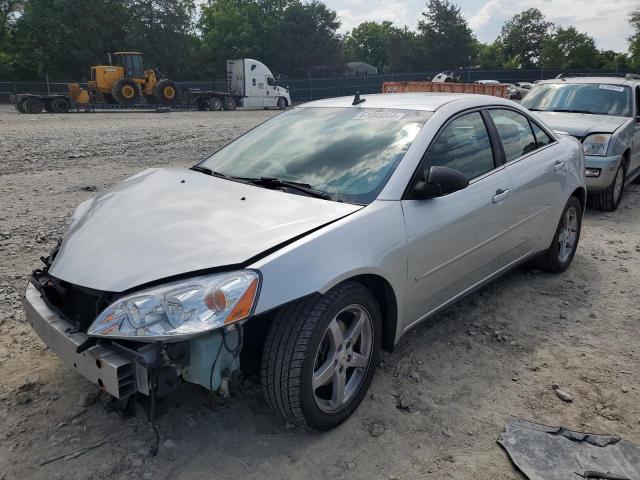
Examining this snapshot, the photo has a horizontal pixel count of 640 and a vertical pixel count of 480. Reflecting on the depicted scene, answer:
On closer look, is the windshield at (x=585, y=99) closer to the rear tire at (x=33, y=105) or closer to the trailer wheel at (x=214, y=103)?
the rear tire at (x=33, y=105)

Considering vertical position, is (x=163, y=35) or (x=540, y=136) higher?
(x=163, y=35)

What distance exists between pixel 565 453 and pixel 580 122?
5972mm

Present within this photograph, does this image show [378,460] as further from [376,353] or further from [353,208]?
[353,208]

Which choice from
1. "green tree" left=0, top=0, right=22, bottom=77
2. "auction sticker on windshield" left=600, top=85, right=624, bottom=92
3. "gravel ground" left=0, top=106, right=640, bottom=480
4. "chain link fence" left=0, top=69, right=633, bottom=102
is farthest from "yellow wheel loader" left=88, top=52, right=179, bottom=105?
"gravel ground" left=0, top=106, right=640, bottom=480

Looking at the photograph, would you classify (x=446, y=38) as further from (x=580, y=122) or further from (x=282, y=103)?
(x=580, y=122)

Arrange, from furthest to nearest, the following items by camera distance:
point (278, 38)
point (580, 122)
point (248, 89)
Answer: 1. point (278, 38)
2. point (248, 89)
3. point (580, 122)

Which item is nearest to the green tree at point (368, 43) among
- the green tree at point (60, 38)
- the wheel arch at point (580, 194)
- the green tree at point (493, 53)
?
the green tree at point (493, 53)

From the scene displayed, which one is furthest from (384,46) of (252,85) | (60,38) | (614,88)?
(614,88)

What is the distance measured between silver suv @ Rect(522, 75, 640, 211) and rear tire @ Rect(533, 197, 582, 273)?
1678 mm

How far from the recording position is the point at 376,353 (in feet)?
9.52

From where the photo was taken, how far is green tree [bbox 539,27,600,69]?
2931 inches

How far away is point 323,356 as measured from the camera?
269cm

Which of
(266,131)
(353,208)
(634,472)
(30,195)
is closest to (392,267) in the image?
(353,208)

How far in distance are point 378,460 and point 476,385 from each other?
0.93 metres
